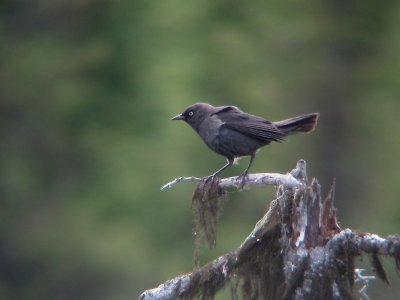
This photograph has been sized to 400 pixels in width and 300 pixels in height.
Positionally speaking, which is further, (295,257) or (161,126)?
(161,126)

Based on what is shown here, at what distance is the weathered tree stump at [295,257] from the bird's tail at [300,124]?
173 centimetres

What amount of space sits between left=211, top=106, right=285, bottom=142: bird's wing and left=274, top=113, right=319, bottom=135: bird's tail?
0.13 ft

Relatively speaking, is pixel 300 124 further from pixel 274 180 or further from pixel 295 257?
pixel 295 257

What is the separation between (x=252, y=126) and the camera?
264 inches

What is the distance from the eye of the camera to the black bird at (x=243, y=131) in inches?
257

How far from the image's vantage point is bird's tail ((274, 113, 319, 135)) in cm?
645

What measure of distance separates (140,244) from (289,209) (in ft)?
32.9

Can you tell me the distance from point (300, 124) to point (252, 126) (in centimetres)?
35

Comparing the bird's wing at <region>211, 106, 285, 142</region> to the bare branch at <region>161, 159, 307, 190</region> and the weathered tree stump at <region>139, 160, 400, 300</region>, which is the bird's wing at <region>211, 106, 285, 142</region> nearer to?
the bare branch at <region>161, 159, 307, 190</region>

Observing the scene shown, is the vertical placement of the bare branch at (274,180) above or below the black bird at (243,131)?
below

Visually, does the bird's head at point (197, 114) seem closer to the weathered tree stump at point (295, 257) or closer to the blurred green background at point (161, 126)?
the weathered tree stump at point (295, 257)

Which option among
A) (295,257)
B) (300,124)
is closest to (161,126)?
(300,124)

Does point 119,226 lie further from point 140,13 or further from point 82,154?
point 140,13

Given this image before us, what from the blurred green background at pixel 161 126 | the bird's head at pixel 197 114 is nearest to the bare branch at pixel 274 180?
the bird's head at pixel 197 114
